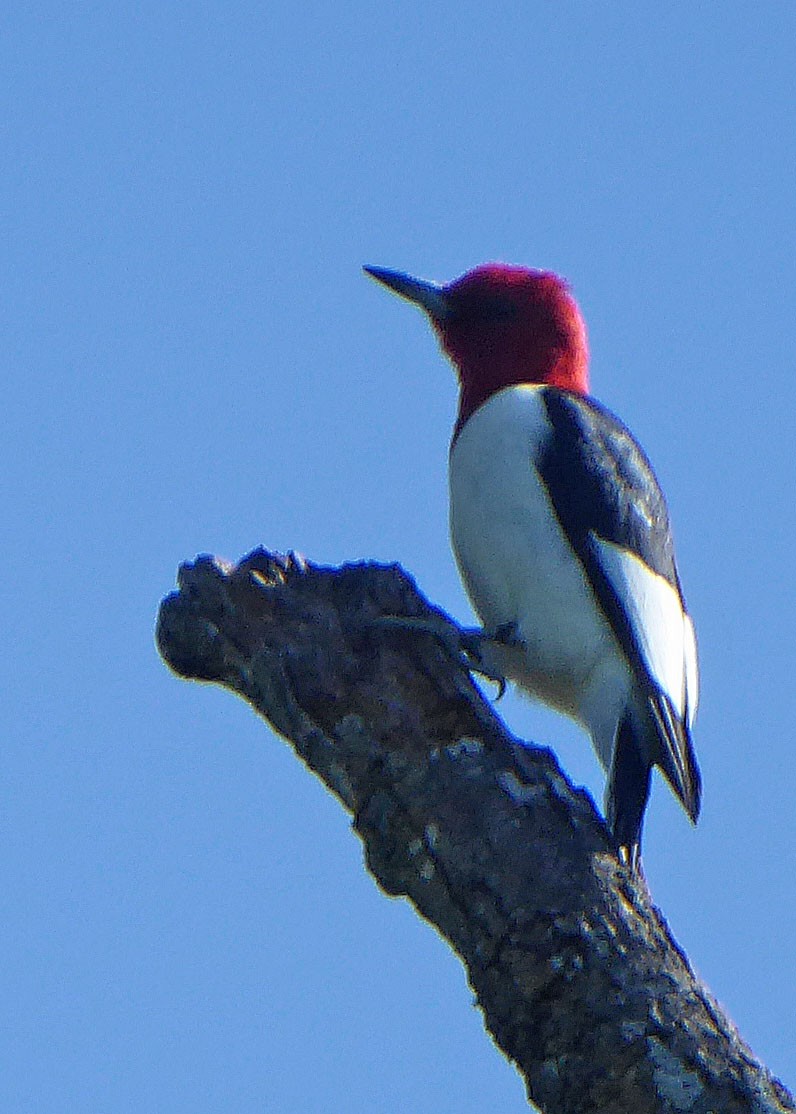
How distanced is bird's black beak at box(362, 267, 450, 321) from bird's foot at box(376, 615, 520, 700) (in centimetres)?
184

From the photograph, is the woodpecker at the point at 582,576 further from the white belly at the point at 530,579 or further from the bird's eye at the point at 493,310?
the bird's eye at the point at 493,310

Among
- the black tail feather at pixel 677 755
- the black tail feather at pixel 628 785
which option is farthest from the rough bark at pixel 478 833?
the black tail feather at pixel 677 755

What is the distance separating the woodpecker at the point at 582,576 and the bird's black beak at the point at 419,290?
1.00 m

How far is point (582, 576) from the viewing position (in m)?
5.25

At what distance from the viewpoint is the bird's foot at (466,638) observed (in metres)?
4.21

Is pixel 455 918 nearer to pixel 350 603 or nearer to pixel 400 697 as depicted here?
pixel 400 697

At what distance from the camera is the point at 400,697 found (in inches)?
160

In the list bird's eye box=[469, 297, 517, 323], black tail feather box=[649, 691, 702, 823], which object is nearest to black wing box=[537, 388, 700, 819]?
black tail feather box=[649, 691, 702, 823]

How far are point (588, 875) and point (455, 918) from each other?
323 mm

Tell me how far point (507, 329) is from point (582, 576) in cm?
161

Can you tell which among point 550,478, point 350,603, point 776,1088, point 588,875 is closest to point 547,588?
point 550,478

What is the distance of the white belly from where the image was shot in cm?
523

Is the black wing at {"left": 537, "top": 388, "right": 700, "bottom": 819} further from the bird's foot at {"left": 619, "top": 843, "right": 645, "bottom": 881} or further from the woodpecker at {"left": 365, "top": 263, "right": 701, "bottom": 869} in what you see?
the bird's foot at {"left": 619, "top": 843, "right": 645, "bottom": 881}

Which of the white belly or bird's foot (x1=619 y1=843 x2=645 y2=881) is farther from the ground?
the white belly
